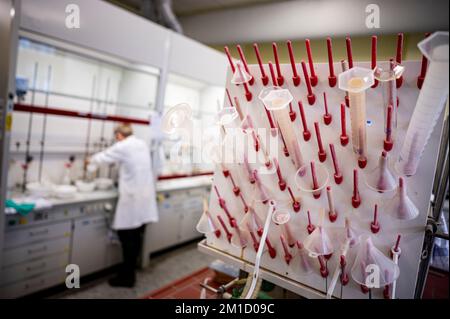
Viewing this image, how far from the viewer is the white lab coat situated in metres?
2.67

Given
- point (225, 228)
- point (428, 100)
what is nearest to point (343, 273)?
point (225, 228)

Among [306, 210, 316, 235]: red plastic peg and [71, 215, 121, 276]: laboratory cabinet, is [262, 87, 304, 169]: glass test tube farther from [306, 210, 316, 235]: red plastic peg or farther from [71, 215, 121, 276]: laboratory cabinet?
[71, 215, 121, 276]: laboratory cabinet

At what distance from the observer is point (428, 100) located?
0.49 meters

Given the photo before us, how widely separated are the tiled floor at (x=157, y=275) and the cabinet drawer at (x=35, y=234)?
1.54ft

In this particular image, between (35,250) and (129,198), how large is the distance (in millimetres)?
801

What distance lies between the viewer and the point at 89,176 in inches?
123

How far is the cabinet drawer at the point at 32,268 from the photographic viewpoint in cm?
208

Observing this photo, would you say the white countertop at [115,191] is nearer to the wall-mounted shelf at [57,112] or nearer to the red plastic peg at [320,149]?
the wall-mounted shelf at [57,112]

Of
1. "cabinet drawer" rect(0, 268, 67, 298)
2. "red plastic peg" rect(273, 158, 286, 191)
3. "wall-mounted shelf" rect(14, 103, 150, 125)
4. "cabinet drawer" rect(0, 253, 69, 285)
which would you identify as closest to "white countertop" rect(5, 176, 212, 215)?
"cabinet drawer" rect(0, 253, 69, 285)

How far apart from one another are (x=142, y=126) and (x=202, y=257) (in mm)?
1661

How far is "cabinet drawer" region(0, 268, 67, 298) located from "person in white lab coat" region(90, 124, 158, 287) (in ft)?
1.56

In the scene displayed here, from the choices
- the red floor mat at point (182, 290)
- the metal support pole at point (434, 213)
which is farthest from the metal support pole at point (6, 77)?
the metal support pole at point (434, 213)
